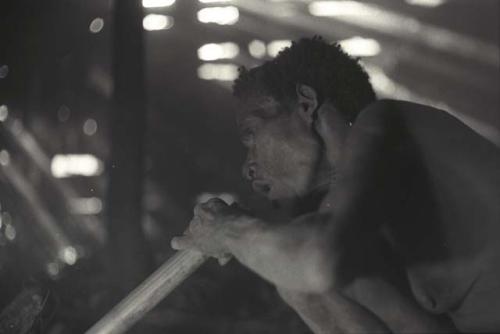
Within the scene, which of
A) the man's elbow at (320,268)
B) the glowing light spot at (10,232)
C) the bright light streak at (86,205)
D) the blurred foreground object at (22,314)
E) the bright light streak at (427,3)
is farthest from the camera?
the bright light streak at (86,205)

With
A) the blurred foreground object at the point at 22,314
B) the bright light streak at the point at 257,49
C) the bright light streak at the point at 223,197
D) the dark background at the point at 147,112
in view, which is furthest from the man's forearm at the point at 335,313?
the bright light streak at the point at 257,49

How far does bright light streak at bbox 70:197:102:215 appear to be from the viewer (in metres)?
2.87

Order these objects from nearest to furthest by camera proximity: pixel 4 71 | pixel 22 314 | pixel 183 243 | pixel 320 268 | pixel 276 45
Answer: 1. pixel 320 268
2. pixel 183 243
3. pixel 22 314
4. pixel 4 71
5. pixel 276 45

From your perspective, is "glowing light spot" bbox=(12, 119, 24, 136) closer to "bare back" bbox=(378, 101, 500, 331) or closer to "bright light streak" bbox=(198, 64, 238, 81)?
"bright light streak" bbox=(198, 64, 238, 81)

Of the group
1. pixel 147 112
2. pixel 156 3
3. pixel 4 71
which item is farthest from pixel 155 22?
pixel 4 71

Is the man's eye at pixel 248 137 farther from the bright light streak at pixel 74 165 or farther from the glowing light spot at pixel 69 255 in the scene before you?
the bright light streak at pixel 74 165

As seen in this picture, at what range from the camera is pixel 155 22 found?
297cm

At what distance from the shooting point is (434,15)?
8.87 ft

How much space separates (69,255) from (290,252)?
1.79m

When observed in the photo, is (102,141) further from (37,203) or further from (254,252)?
(254,252)

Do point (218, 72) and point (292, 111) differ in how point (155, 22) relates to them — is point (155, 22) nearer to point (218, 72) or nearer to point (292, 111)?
point (218, 72)

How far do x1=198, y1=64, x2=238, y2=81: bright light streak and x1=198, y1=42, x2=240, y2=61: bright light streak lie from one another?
1.3 inches

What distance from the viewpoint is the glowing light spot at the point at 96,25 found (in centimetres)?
287

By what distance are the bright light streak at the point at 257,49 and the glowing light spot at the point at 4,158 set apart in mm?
1046
